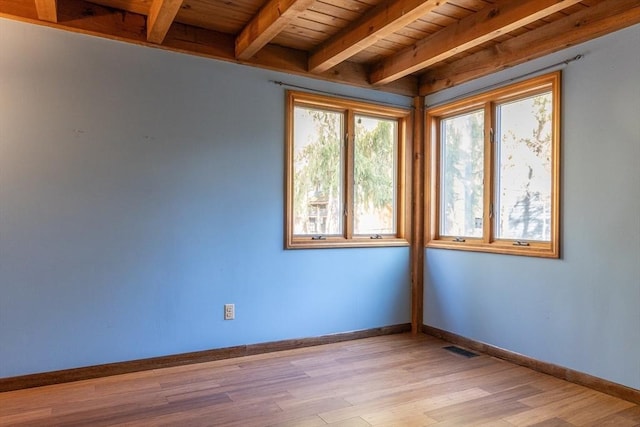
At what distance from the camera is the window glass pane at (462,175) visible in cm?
358

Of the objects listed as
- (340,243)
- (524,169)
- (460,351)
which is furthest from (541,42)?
(460,351)

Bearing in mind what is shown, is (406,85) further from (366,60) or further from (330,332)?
(330,332)

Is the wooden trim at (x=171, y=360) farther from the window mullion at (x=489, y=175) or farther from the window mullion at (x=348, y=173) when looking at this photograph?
the window mullion at (x=489, y=175)

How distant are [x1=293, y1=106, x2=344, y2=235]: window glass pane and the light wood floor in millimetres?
1134

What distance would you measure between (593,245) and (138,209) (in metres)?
2.99

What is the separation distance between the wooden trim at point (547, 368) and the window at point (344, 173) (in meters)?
0.95

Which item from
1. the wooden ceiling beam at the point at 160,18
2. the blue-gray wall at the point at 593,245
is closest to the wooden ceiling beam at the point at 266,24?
the wooden ceiling beam at the point at 160,18

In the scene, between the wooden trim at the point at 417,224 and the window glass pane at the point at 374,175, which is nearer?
the window glass pane at the point at 374,175

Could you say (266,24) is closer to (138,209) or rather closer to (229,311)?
(138,209)

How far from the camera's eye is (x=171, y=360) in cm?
299

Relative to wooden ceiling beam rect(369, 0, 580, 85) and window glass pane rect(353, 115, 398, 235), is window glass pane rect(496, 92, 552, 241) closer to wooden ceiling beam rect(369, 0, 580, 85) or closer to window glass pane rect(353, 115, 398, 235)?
wooden ceiling beam rect(369, 0, 580, 85)

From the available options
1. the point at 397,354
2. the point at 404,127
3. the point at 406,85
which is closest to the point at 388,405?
the point at 397,354

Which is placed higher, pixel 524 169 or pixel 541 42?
pixel 541 42

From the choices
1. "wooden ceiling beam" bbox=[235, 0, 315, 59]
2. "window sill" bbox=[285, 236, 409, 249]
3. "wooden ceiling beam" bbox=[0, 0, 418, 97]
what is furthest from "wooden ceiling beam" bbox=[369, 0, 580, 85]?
"window sill" bbox=[285, 236, 409, 249]
